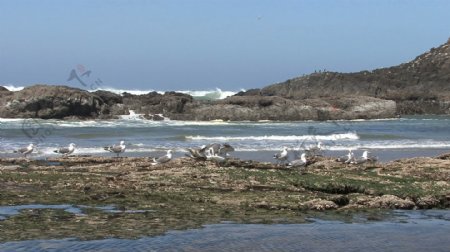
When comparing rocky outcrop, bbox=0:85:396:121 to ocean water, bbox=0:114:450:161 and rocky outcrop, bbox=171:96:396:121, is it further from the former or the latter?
ocean water, bbox=0:114:450:161

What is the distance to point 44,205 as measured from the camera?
13.0 m

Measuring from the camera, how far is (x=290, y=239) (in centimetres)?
1102

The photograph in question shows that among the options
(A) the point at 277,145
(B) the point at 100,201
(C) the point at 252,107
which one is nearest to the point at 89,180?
(B) the point at 100,201

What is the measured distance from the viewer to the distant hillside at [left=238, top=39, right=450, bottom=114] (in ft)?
292

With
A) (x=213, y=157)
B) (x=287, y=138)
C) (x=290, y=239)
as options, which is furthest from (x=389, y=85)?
(x=290, y=239)

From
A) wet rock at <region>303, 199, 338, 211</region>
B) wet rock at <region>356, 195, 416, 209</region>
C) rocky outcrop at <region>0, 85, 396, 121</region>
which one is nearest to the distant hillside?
rocky outcrop at <region>0, 85, 396, 121</region>

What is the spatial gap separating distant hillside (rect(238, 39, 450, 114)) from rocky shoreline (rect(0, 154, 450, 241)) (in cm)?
7024

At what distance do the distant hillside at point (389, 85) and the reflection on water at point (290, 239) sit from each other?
7598 centimetres

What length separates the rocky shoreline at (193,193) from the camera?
11.7m

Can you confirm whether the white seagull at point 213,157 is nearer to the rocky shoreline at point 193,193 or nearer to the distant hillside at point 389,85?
the rocky shoreline at point 193,193

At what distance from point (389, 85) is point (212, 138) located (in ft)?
190

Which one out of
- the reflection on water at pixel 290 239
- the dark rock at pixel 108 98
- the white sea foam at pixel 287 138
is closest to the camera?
the reflection on water at pixel 290 239

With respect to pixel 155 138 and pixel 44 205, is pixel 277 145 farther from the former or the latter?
pixel 44 205

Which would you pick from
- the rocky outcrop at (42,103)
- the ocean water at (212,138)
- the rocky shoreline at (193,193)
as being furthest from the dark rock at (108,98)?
the rocky shoreline at (193,193)
